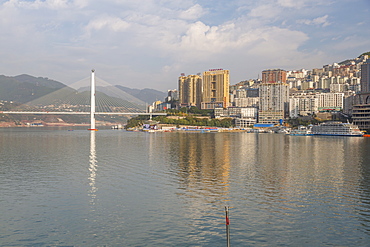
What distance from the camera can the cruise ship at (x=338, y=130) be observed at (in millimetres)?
61938

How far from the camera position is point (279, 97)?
98875 mm

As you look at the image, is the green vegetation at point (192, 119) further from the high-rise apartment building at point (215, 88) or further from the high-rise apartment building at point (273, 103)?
the high-rise apartment building at point (273, 103)

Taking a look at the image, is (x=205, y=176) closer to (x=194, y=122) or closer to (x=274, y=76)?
(x=194, y=122)

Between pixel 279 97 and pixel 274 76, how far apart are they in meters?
41.4

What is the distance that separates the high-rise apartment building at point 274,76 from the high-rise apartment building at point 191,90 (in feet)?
107

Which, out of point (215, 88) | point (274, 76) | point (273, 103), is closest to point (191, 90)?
point (215, 88)

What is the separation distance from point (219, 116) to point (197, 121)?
418 inches

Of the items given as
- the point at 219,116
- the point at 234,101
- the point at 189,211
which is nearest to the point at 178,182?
the point at 189,211

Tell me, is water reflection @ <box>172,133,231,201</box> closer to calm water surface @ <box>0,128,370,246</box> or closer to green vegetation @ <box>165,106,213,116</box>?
calm water surface @ <box>0,128,370,246</box>

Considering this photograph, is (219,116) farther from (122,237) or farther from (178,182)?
(122,237)

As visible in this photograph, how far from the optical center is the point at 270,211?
11.0 meters

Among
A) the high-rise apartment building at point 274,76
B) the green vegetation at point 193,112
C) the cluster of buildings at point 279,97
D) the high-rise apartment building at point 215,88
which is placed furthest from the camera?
the high-rise apartment building at point 274,76

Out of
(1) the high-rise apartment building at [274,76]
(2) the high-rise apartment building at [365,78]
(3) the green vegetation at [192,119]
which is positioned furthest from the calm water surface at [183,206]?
(1) the high-rise apartment building at [274,76]

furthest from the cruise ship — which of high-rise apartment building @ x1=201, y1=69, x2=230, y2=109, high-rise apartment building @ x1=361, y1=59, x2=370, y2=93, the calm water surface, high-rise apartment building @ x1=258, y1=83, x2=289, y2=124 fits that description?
high-rise apartment building @ x1=201, y1=69, x2=230, y2=109
